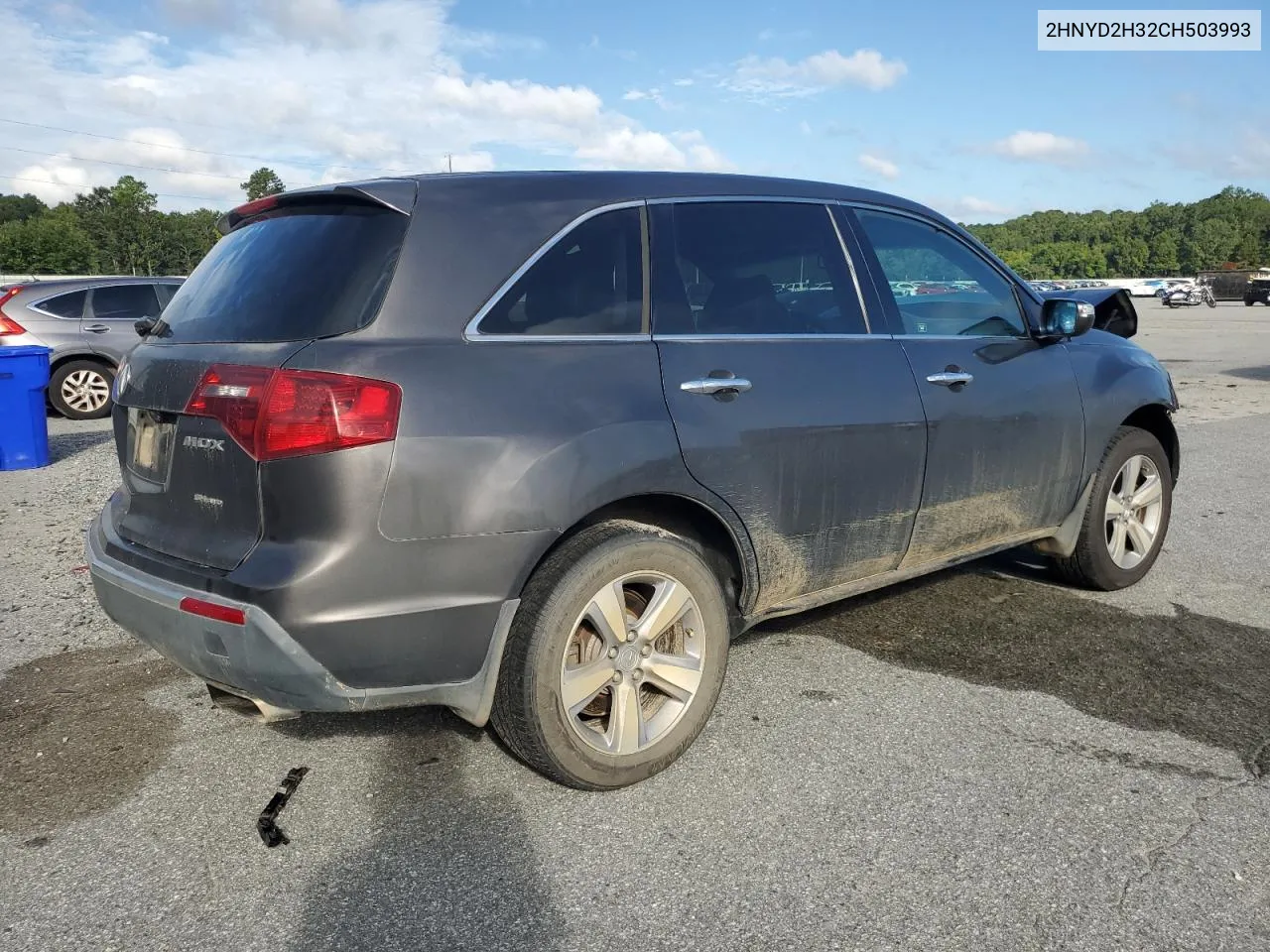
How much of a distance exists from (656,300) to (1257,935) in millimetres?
2260

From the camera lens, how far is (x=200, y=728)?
139 inches

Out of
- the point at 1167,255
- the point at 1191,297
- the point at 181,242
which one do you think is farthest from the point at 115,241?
the point at 1167,255

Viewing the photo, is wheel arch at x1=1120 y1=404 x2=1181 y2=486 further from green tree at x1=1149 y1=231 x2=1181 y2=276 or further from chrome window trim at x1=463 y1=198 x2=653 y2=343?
green tree at x1=1149 y1=231 x2=1181 y2=276

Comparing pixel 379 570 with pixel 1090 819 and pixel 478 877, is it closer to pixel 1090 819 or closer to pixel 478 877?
pixel 478 877

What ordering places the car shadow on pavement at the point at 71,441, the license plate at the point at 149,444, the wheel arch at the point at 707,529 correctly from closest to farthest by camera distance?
the license plate at the point at 149,444
the wheel arch at the point at 707,529
the car shadow on pavement at the point at 71,441

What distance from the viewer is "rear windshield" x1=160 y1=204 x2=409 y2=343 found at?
8.99 feet

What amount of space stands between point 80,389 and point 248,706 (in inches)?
429

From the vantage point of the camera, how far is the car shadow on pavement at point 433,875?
2393 mm

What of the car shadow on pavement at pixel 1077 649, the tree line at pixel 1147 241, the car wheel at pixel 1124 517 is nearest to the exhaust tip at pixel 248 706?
the car shadow on pavement at pixel 1077 649

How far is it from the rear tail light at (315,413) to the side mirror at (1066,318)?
3.01 m

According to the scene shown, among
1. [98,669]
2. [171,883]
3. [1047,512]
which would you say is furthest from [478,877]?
[1047,512]

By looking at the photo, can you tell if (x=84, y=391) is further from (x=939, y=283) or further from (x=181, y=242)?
(x=181, y=242)

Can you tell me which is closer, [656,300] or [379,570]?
[379,570]

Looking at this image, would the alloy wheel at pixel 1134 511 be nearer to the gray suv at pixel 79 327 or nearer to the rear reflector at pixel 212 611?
the rear reflector at pixel 212 611
